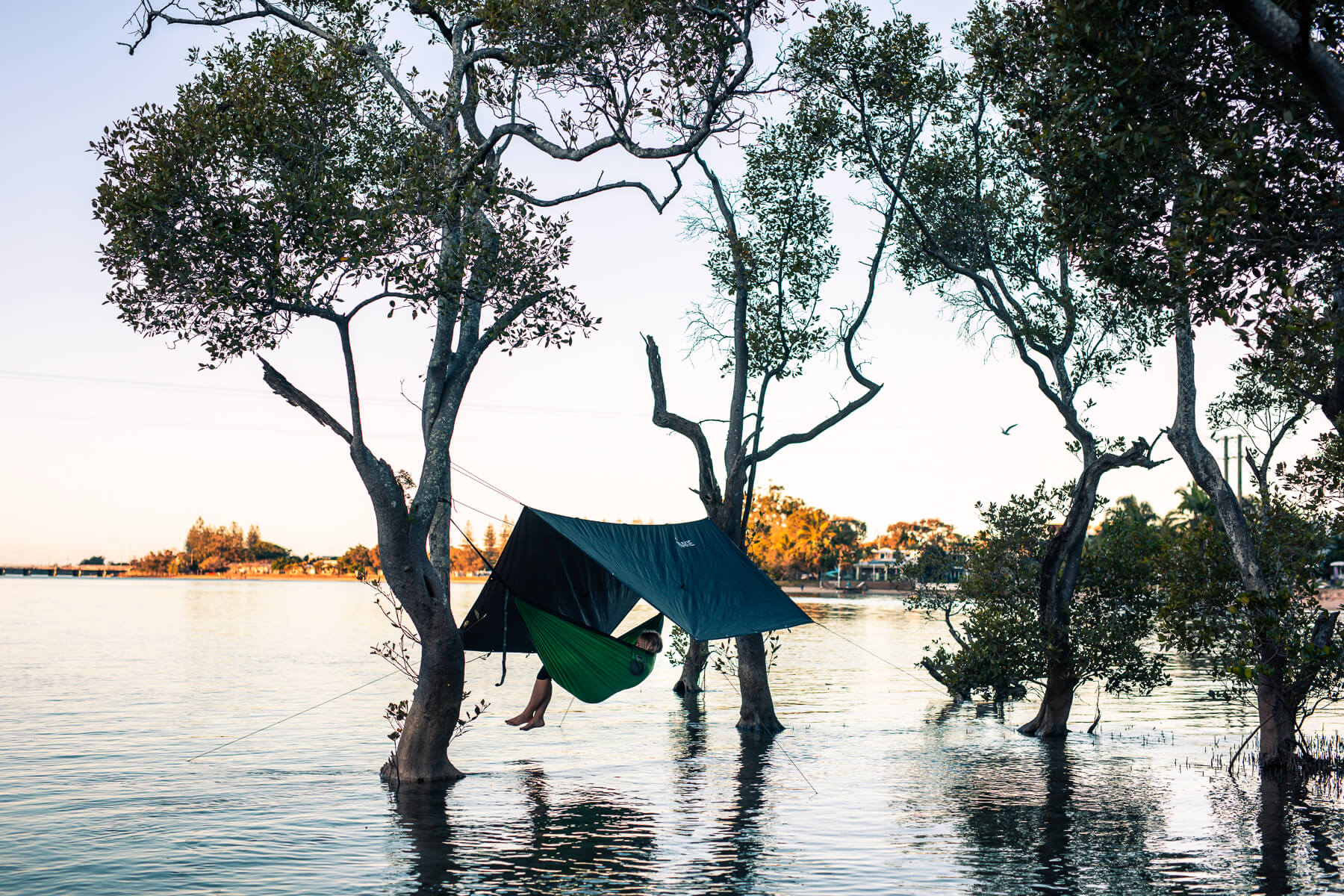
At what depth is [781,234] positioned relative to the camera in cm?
1964

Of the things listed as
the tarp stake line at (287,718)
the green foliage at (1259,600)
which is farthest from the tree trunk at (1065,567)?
the tarp stake line at (287,718)

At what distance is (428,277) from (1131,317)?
36.3 feet

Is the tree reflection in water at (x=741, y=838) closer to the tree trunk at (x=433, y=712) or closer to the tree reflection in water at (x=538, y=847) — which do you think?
the tree reflection in water at (x=538, y=847)

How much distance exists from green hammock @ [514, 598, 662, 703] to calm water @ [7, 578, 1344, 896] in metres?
1.45

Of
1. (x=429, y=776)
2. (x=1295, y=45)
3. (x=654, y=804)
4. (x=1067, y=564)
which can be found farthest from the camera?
(x=1067, y=564)

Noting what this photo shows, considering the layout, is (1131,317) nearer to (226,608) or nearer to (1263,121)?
(1263,121)

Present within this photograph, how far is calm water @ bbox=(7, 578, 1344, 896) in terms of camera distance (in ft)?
33.4

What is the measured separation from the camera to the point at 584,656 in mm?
13609

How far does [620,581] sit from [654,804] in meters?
2.79

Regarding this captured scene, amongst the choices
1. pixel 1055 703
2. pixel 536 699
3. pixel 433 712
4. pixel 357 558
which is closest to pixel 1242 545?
pixel 1055 703

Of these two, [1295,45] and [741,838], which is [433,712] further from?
[1295,45]

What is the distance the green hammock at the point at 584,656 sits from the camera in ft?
43.9

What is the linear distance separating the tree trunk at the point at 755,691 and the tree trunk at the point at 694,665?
111 inches

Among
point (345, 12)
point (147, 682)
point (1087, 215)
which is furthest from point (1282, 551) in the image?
point (147, 682)
